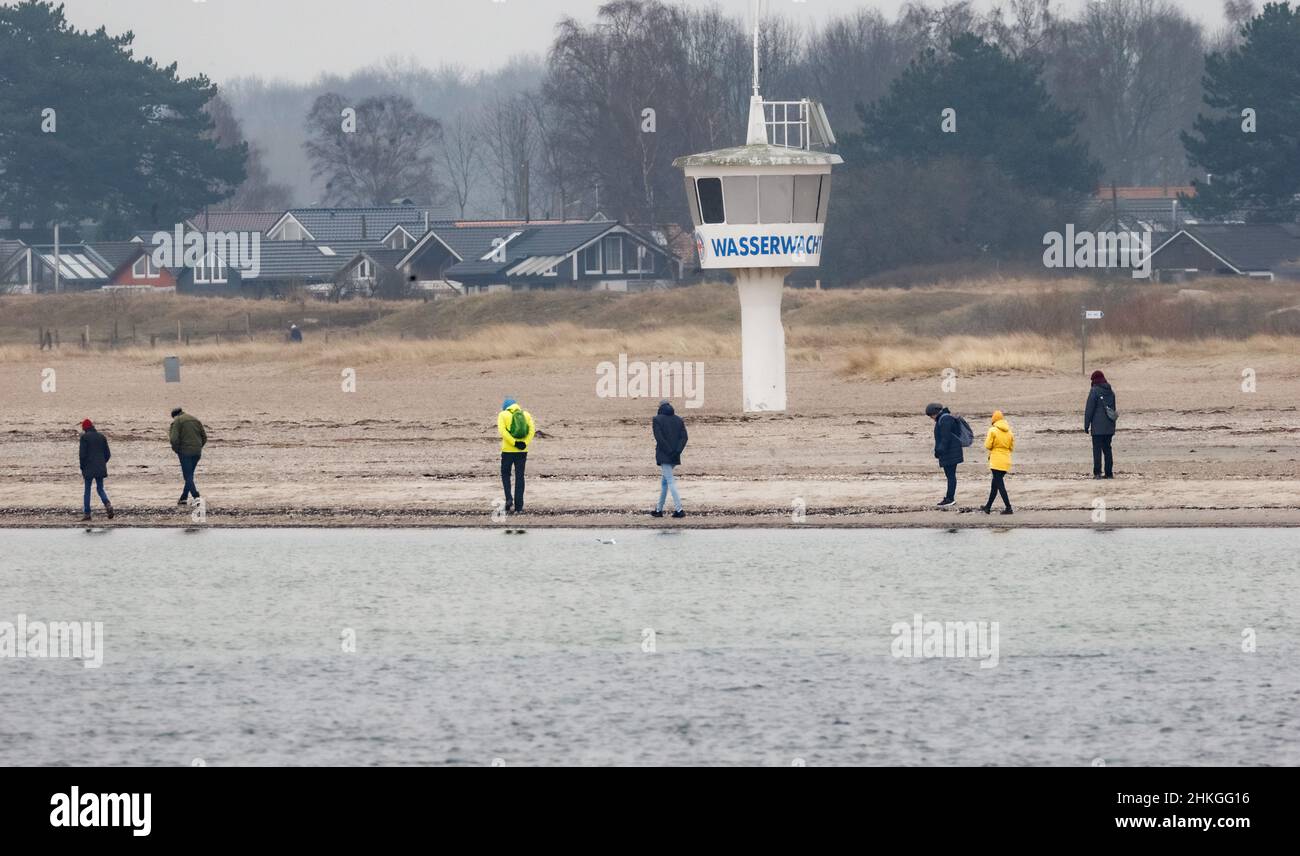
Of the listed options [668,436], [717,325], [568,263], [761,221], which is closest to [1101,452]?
[668,436]

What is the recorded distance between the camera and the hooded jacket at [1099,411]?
3469 cm

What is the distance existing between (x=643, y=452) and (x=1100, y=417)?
39.0 feet

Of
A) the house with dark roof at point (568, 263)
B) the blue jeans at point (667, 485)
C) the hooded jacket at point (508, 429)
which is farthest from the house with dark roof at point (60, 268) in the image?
the blue jeans at point (667, 485)

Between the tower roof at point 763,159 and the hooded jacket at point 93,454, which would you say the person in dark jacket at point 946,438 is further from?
the tower roof at point 763,159

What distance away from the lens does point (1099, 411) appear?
3509cm

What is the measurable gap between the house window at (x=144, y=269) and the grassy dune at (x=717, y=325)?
11.6 metres

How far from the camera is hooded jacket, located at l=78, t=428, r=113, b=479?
33469 mm

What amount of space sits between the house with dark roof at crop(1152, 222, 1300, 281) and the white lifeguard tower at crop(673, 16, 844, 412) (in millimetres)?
49456

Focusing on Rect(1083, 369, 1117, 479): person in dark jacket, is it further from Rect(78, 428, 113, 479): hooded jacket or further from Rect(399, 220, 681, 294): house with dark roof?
Rect(399, 220, 681, 294): house with dark roof

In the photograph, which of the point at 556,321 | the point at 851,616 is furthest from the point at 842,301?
the point at 851,616

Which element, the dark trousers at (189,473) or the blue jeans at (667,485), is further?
the dark trousers at (189,473)

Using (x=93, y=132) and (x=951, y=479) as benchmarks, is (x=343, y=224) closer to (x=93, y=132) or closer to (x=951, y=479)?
(x=93, y=132)
